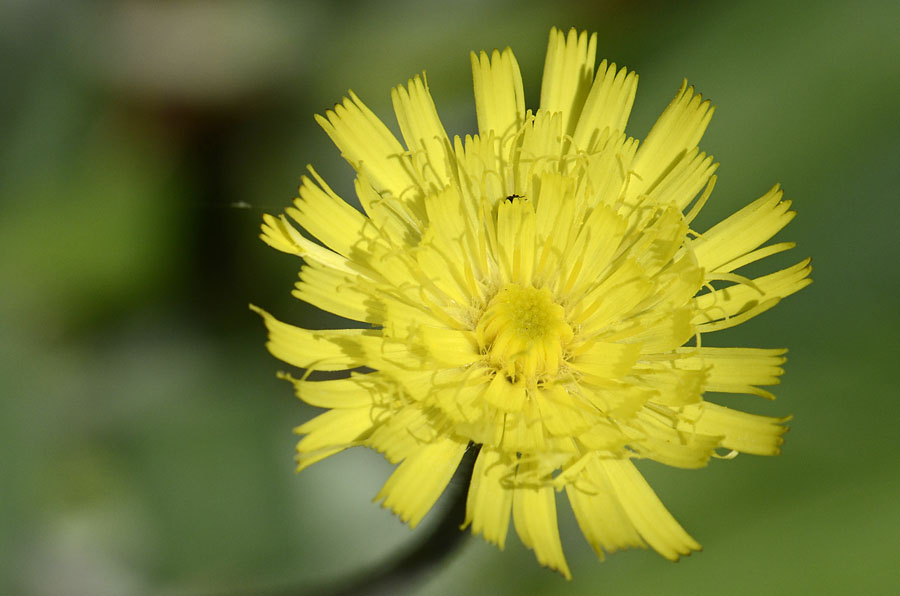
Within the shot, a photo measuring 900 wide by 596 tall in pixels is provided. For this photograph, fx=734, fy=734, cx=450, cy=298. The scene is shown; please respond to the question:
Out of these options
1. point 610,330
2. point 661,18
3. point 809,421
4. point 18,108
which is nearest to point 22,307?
point 18,108

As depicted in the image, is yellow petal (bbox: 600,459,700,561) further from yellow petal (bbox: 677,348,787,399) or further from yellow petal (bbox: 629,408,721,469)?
yellow petal (bbox: 677,348,787,399)

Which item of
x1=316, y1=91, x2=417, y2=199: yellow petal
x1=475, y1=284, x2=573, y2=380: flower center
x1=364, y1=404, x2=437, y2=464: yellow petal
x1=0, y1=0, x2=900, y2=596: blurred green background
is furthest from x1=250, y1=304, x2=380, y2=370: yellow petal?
x1=0, y1=0, x2=900, y2=596: blurred green background

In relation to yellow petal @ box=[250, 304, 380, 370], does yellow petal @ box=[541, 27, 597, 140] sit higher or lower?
higher

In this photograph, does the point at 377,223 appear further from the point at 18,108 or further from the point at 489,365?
the point at 18,108

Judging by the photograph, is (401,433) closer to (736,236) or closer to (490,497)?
(490,497)

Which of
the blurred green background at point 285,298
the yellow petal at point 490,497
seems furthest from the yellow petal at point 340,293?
the blurred green background at point 285,298
